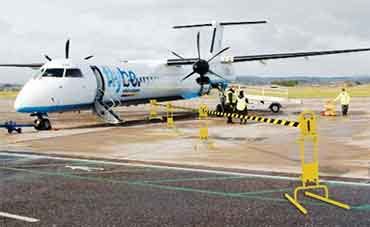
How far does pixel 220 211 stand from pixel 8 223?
2.83m

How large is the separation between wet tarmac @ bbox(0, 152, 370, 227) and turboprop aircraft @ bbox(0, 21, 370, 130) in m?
8.95

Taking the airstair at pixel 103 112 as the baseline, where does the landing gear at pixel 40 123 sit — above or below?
below

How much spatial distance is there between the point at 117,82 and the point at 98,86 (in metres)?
1.39

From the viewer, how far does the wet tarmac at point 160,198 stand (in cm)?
656

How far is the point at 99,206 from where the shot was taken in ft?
24.3

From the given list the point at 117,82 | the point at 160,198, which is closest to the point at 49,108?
the point at 117,82

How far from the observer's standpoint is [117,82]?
23828mm

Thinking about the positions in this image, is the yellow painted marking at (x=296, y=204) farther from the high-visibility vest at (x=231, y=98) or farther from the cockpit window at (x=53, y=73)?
the high-visibility vest at (x=231, y=98)

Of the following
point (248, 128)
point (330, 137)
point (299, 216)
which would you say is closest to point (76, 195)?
point (299, 216)

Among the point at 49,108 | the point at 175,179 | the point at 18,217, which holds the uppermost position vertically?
the point at 49,108

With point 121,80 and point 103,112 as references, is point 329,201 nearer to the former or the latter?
point 103,112

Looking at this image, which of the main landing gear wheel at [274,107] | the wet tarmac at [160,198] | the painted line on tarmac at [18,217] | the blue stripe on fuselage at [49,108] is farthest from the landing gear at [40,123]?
the main landing gear wheel at [274,107]

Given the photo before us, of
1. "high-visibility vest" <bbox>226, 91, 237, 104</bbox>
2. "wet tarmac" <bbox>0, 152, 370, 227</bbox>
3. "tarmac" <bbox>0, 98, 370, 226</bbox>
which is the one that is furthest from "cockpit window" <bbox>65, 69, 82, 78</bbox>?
"wet tarmac" <bbox>0, 152, 370, 227</bbox>

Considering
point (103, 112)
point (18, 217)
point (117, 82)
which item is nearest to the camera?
point (18, 217)
